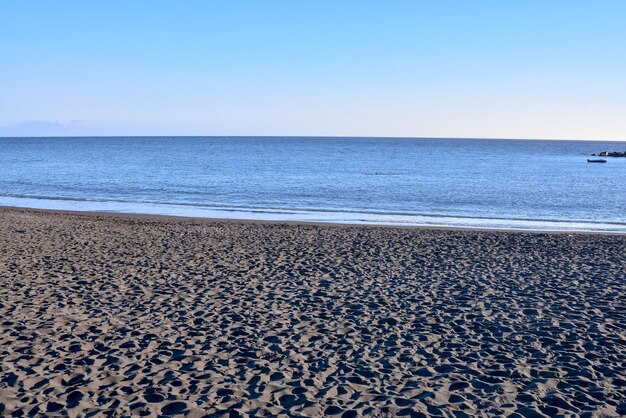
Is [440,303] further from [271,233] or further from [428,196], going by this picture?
[428,196]

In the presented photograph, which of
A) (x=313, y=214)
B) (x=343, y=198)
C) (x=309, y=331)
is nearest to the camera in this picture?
(x=309, y=331)

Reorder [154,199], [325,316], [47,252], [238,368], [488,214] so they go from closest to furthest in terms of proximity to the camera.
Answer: [238,368], [325,316], [47,252], [488,214], [154,199]

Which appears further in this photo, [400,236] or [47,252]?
[400,236]

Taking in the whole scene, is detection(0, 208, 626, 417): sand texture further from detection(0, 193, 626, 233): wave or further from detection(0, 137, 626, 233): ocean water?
detection(0, 137, 626, 233): ocean water

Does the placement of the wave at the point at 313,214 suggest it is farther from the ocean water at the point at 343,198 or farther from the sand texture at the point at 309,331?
the sand texture at the point at 309,331

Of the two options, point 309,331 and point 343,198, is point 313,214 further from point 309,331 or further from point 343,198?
point 309,331

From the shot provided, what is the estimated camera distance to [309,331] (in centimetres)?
810

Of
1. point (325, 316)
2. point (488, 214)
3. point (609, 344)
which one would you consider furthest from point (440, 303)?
point (488, 214)

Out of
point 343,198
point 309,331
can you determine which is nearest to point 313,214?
point 343,198

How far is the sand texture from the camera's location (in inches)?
235

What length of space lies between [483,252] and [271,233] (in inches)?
252

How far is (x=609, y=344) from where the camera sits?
762 cm

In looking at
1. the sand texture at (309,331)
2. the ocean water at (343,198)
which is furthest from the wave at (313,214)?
the sand texture at (309,331)

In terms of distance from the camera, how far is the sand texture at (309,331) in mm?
5957
